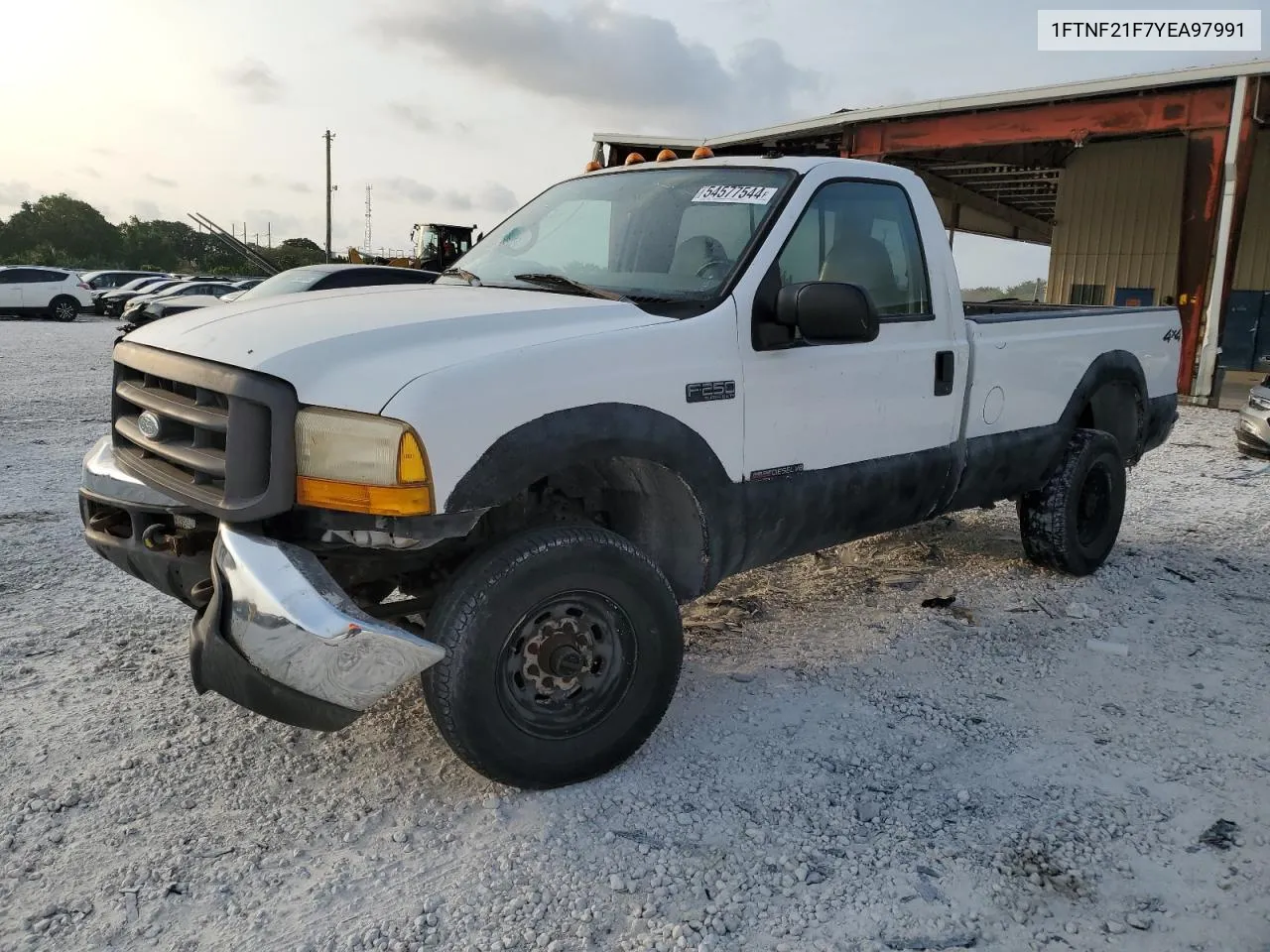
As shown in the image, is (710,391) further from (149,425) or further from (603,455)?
(149,425)

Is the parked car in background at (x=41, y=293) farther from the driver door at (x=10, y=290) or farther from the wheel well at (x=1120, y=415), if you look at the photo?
the wheel well at (x=1120, y=415)

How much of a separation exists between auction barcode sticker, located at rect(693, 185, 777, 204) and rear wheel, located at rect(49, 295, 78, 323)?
2847 cm

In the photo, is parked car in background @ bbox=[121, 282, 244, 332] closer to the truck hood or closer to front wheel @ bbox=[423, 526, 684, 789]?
the truck hood

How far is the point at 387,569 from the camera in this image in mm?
2916

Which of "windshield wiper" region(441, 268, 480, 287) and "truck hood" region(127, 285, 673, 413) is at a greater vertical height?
"windshield wiper" region(441, 268, 480, 287)

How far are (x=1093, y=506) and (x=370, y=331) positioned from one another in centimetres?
409

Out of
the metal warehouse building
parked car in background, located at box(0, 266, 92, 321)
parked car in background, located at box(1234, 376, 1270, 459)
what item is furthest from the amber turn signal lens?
parked car in background, located at box(0, 266, 92, 321)

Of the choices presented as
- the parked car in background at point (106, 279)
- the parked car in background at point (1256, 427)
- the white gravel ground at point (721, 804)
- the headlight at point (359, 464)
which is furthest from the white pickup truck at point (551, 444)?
the parked car in background at point (106, 279)

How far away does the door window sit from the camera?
11.6ft

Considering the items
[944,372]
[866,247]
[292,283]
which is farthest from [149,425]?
[292,283]

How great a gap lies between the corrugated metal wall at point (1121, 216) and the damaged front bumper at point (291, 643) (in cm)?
1914

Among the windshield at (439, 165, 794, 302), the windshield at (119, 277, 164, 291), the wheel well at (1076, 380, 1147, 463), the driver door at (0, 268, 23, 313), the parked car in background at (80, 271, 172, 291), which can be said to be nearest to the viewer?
the windshield at (439, 165, 794, 302)

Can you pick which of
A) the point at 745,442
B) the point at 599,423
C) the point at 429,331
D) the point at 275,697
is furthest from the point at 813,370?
the point at 275,697

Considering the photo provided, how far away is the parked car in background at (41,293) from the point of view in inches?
1035
